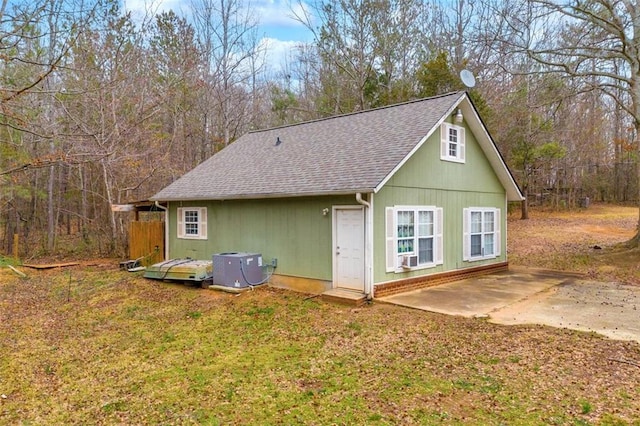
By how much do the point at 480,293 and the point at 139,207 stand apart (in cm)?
1183

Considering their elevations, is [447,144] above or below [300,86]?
below

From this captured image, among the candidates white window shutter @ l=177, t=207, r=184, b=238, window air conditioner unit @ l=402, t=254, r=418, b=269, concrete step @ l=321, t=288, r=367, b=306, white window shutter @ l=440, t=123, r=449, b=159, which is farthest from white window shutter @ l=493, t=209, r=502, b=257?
white window shutter @ l=177, t=207, r=184, b=238

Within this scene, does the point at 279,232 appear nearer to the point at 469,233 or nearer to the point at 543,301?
the point at 469,233

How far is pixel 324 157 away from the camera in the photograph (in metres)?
11.3

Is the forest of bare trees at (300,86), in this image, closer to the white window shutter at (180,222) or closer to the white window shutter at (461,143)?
the white window shutter at (180,222)

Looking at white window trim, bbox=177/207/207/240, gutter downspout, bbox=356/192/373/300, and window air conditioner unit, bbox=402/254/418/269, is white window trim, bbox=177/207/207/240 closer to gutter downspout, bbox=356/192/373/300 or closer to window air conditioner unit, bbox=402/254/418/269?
gutter downspout, bbox=356/192/373/300

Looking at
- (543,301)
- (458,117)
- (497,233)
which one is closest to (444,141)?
(458,117)

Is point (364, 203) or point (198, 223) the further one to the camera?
point (198, 223)

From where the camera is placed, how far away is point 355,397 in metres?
4.68

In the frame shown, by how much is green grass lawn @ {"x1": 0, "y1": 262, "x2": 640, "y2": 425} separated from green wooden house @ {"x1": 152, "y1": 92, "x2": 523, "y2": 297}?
157cm

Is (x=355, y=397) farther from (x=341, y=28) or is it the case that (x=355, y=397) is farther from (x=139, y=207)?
(x=341, y=28)

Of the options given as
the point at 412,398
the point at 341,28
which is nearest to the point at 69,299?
the point at 412,398

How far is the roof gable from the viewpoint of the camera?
9445 millimetres

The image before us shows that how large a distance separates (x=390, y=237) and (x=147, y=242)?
9.30 metres
